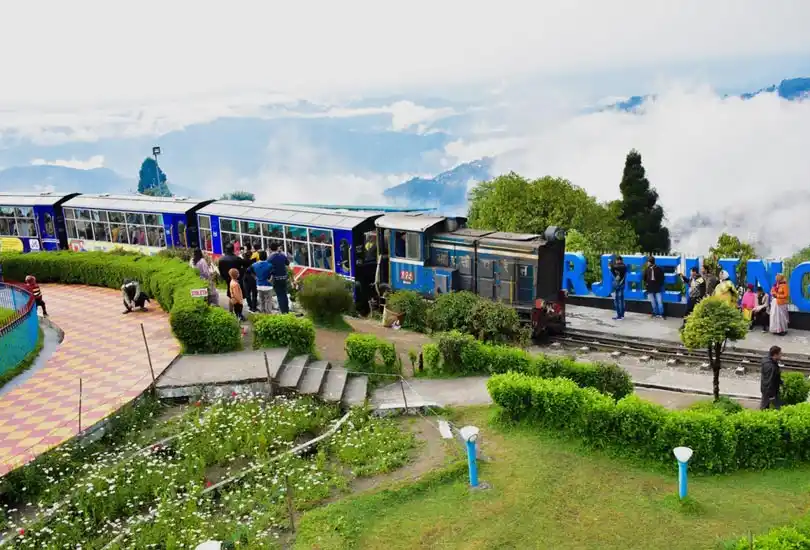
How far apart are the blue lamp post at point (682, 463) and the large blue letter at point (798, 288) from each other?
11.0 metres

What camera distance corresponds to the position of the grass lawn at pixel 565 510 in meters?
7.57

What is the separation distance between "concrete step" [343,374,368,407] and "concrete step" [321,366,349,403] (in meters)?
0.12

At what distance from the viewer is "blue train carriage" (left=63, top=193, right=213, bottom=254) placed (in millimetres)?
25438

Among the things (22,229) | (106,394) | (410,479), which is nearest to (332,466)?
(410,479)

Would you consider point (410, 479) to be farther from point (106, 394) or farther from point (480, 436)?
point (106, 394)

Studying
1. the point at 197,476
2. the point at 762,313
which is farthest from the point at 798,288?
the point at 197,476

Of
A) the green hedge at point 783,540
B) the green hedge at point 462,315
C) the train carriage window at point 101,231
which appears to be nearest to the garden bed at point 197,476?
the green hedge at point 783,540

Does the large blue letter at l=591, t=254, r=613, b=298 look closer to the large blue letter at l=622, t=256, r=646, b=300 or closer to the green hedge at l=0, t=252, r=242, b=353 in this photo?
the large blue letter at l=622, t=256, r=646, b=300

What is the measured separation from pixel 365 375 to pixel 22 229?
2212cm

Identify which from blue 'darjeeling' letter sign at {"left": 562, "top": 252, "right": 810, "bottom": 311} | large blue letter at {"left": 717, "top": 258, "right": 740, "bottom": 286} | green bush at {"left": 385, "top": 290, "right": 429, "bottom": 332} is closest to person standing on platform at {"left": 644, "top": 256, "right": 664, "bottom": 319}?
blue 'darjeeling' letter sign at {"left": 562, "top": 252, "right": 810, "bottom": 311}

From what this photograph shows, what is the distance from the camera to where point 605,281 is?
20.5 meters

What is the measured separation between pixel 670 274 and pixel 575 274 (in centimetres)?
286

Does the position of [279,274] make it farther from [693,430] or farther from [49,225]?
[49,225]

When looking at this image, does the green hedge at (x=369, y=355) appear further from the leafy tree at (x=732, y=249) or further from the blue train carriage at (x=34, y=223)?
the blue train carriage at (x=34, y=223)
